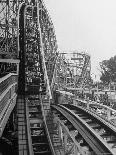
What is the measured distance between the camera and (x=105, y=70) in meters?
72.9

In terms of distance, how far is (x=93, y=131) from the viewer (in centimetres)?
1102

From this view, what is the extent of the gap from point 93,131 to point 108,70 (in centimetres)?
6211

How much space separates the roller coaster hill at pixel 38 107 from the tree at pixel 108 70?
121 ft

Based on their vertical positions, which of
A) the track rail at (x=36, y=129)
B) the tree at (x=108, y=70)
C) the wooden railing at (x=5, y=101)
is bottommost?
the track rail at (x=36, y=129)

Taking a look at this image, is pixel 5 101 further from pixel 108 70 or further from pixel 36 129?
pixel 108 70

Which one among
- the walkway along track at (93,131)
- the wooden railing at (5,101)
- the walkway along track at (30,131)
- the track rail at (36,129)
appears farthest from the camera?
the track rail at (36,129)

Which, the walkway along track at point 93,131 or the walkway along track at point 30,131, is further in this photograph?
the walkway along track at point 30,131

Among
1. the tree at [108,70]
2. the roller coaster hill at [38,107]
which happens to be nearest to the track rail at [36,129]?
the roller coaster hill at [38,107]

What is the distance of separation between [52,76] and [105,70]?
160 feet

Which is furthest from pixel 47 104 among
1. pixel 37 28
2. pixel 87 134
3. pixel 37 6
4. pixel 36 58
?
pixel 37 6

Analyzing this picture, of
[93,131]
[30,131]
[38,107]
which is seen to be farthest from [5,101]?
[38,107]

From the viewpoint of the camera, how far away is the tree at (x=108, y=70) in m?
70.8

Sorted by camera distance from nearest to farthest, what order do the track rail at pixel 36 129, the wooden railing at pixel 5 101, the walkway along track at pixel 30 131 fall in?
the wooden railing at pixel 5 101 < the walkway along track at pixel 30 131 < the track rail at pixel 36 129

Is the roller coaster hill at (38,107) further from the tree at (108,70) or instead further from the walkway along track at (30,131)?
the tree at (108,70)
